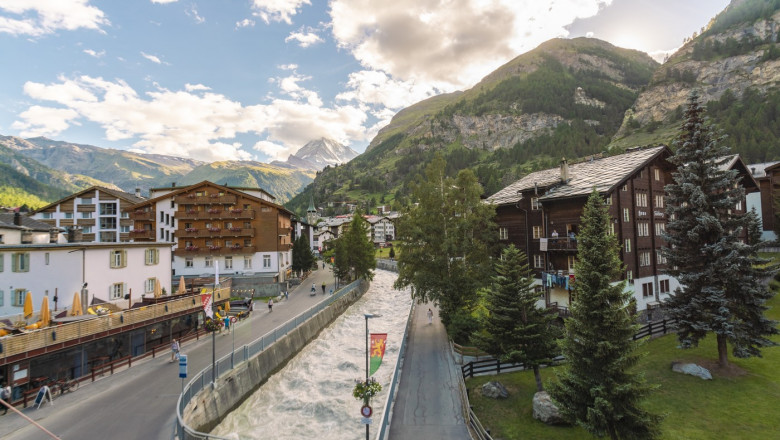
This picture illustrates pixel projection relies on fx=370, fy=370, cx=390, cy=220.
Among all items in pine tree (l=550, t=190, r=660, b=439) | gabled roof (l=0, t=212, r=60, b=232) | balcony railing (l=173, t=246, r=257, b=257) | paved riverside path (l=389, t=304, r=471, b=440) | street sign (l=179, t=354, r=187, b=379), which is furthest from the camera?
balcony railing (l=173, t=246, r=257, b=257)

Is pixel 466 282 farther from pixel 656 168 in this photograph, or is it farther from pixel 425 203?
pixel 656 168

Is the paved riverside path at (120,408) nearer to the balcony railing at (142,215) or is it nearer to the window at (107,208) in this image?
the balcony railing at (142,215)

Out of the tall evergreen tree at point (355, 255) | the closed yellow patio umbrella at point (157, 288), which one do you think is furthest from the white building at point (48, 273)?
the tall evergreen tree at point (355, 255)

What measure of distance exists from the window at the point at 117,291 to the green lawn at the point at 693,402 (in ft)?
101

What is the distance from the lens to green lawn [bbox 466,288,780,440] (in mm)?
16719

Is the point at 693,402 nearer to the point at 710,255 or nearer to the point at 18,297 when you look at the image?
the point at 710,255

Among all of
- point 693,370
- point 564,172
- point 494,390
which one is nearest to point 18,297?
point 494,390

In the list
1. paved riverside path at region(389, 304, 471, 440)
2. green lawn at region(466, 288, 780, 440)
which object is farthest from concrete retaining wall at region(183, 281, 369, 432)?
green lawn at region(466, 288, 780, 440)

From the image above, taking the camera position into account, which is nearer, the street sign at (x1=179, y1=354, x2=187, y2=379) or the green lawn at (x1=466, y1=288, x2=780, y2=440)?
the green lawn at (x1=466, y1=288, x2=780, y2=440)

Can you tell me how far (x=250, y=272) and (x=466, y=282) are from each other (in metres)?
38.0

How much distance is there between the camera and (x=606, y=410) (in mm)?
14656

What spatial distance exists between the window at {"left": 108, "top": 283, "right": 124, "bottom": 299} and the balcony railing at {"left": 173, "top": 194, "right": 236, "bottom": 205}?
24.6 m

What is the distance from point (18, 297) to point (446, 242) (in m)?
33.9

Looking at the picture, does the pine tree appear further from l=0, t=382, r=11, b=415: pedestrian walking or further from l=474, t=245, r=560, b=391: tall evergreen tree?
l=0, t=382, r=11, b=415: pedestrian walking
